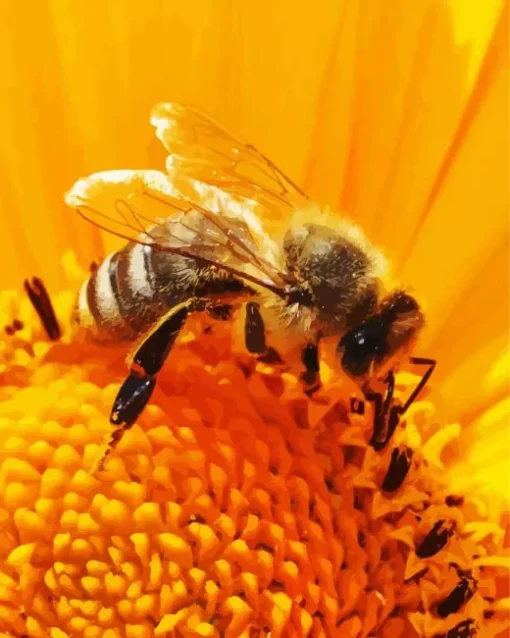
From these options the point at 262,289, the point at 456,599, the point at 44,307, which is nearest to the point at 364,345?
the point at 262,289

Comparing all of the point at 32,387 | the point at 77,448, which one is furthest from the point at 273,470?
the point at 32,387

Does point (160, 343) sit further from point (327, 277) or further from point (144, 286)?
point (327, 277)

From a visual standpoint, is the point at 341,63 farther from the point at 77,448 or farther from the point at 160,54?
the point at 77,448

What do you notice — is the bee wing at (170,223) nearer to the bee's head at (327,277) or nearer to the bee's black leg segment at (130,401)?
the bee's head at (327,277)

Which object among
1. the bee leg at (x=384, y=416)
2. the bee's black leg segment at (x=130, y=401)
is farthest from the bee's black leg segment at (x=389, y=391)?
the bee's black leg segment at (x=130, y=401)

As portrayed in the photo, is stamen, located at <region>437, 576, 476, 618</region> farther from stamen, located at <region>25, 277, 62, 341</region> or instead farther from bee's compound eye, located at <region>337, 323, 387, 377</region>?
stamen, located at <region>25, 277, 62, 341</region>

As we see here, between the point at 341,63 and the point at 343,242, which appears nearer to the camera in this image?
→ the point at 343,242
